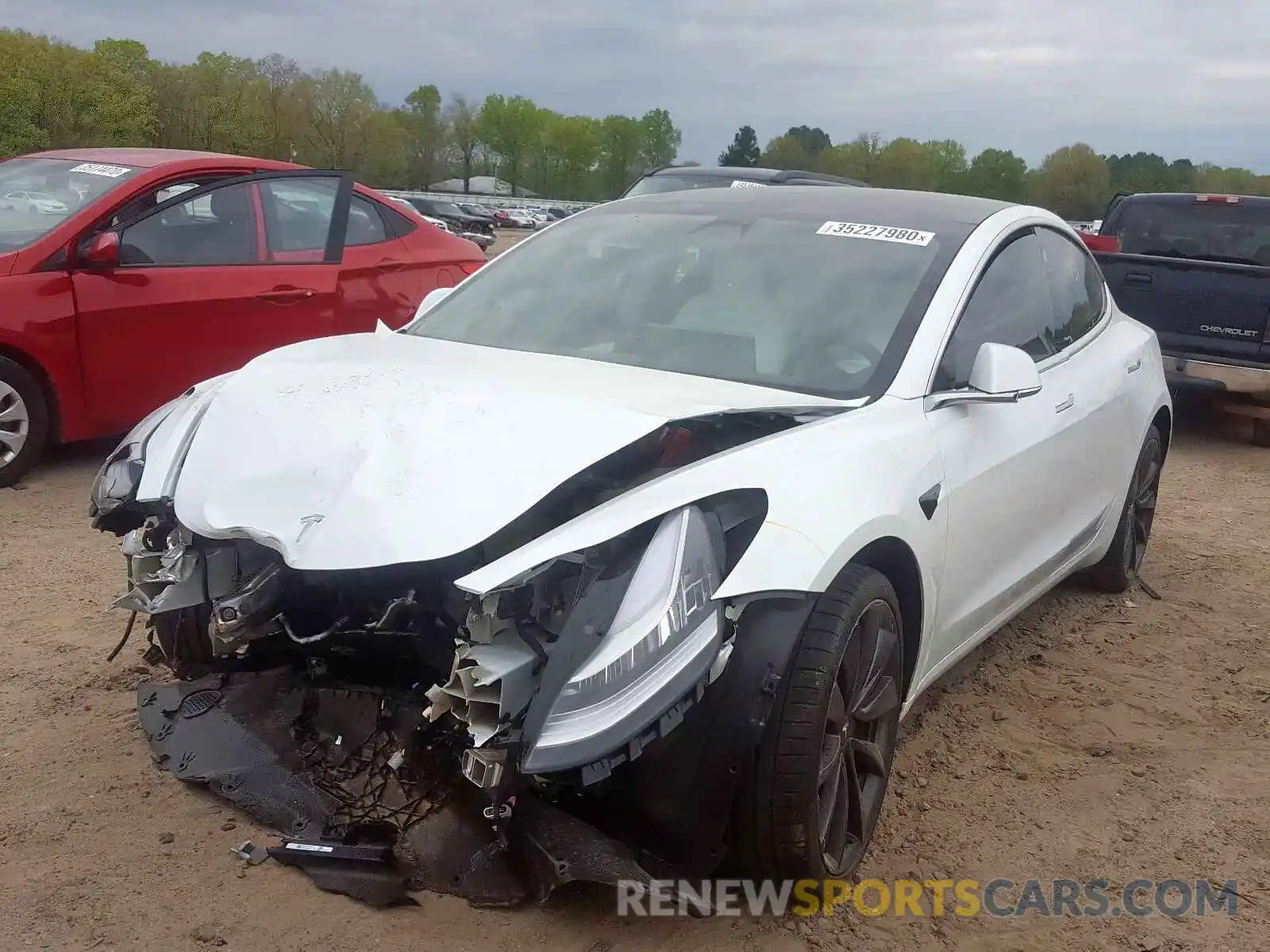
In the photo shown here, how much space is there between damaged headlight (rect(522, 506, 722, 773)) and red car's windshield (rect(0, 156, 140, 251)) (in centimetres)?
449

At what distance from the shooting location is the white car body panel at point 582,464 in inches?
92.2

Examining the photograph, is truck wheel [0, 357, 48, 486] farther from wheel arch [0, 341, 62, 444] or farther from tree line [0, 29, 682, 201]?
tree line [0, 29, 682, 201]

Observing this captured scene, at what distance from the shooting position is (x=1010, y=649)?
4.45 metres

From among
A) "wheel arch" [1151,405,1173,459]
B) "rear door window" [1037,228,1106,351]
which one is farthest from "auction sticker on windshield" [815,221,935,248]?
"wheel arch" [1151,405,1173,459]

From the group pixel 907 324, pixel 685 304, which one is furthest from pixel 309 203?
pixel 907 324

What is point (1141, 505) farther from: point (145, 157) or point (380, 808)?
point (145, 157)

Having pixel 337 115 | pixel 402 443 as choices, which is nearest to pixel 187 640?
pixel 402 443

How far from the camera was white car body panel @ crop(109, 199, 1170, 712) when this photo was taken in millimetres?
2342

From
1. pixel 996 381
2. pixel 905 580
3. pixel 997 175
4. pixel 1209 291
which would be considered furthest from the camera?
pixel 997 175

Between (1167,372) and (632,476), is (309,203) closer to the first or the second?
(632,476)

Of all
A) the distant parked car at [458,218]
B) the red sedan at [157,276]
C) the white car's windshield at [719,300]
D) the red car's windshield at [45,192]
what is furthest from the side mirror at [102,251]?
the distant parked car at [458,218]

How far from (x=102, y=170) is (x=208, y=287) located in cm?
84

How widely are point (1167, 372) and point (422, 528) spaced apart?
7.29m

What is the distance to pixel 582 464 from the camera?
2443 mm
